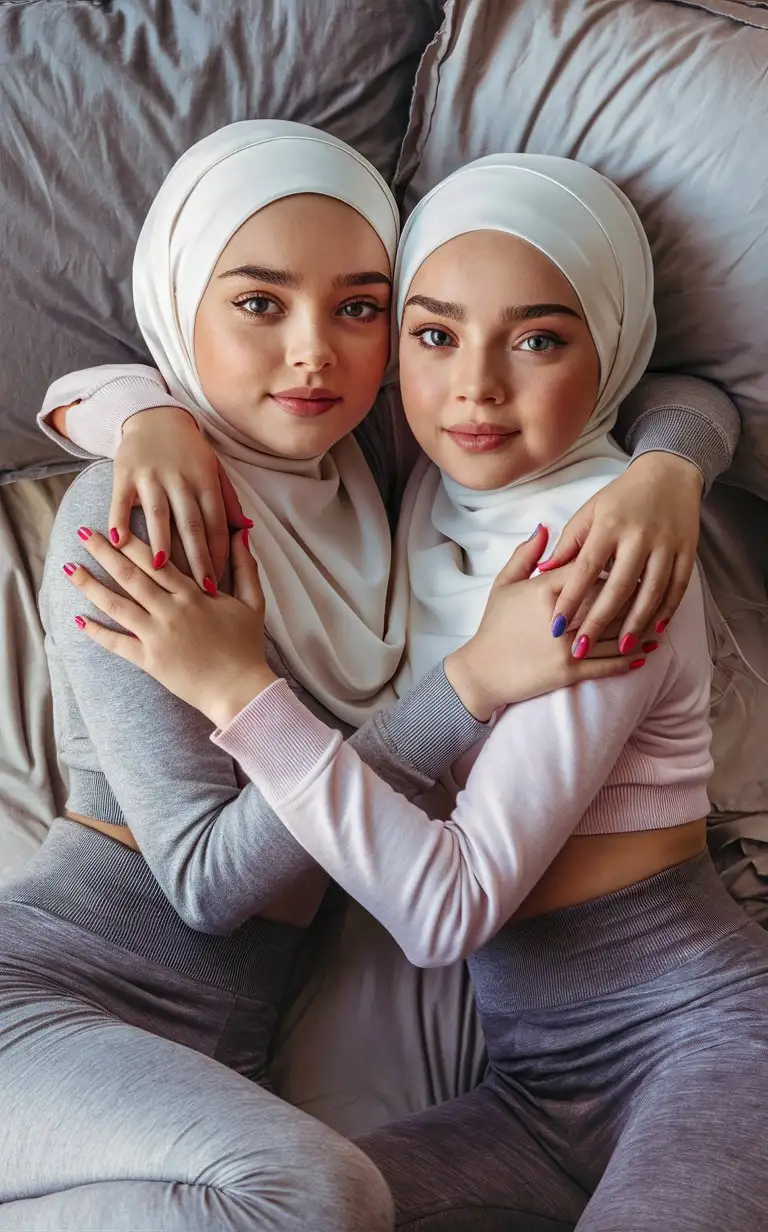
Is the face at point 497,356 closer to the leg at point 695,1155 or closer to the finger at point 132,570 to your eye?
the finger at point 132,570

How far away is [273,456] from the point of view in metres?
1.35

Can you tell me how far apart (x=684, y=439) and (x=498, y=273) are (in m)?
0.29

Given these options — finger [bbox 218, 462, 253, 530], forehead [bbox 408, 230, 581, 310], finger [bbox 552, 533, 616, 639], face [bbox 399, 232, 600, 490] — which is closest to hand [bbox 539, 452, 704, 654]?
finger [bbox 552, 533, 616, 639]

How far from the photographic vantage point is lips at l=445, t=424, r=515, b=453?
125 cm

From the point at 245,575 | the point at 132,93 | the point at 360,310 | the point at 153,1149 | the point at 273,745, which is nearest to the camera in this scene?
the point at 153,1149

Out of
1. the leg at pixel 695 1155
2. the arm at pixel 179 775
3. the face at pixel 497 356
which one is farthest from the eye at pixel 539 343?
the leg at pixel 695 1155

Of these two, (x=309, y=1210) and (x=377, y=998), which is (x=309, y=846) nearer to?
(x=309, y=1210)

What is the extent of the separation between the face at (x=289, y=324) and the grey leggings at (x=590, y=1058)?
60cm

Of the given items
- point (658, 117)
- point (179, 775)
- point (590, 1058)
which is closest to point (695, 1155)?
point (590, 1058)

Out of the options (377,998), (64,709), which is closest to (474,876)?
(377,998)

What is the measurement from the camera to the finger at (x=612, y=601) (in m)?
1.12

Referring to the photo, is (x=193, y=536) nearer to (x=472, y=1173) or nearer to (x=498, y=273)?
(x=498, y=273)

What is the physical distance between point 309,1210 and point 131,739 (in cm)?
46

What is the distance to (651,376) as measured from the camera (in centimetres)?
150
